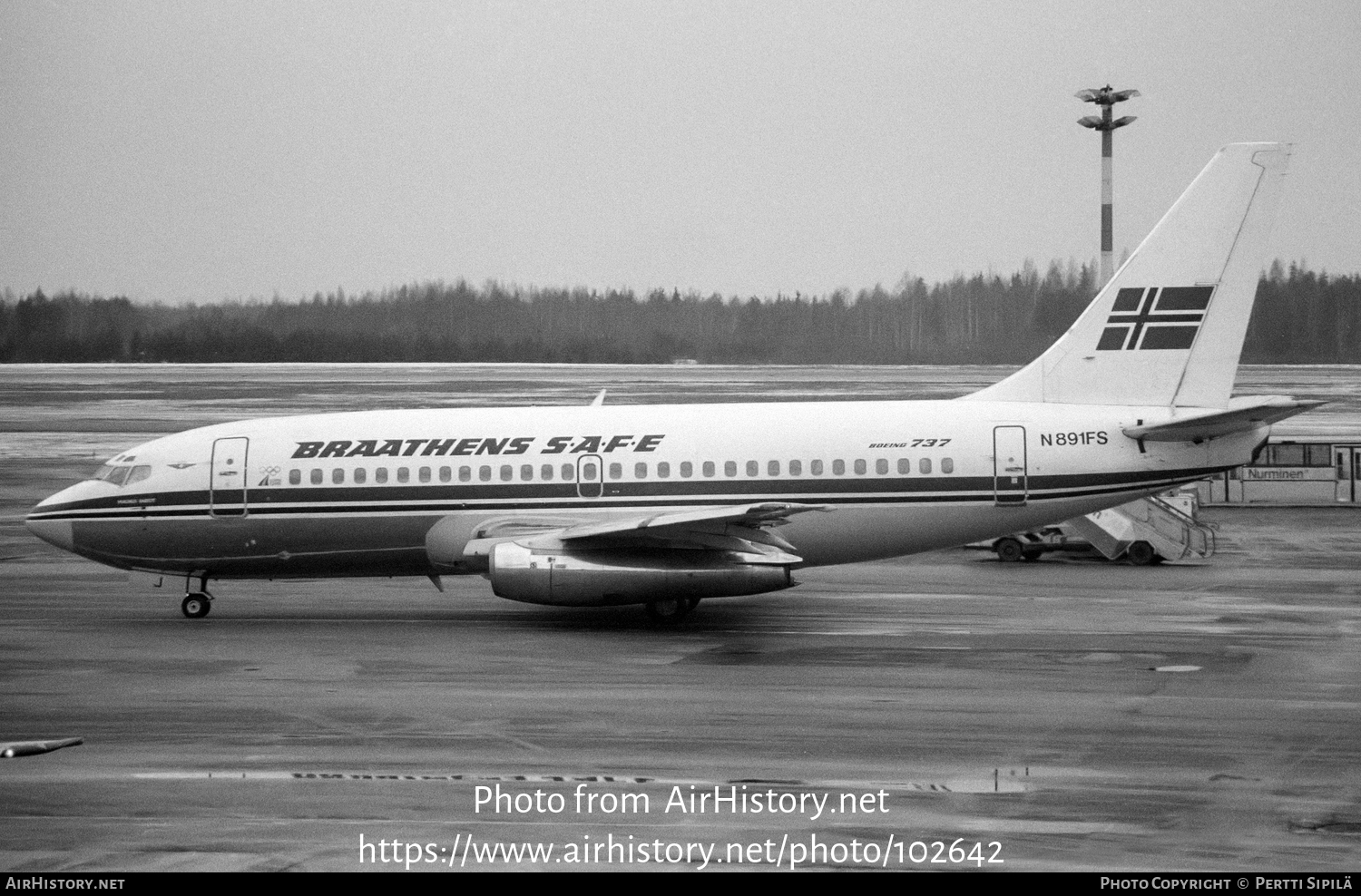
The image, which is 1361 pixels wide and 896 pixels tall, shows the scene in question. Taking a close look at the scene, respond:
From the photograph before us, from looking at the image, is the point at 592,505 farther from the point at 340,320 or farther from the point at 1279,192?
the point at 340,320

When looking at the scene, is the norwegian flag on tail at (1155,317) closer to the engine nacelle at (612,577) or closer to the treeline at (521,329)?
the engine nacelle at (612,577)

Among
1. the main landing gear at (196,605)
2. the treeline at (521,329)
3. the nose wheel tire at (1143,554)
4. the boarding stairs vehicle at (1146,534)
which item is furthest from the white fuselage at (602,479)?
the treeline at (521,329)

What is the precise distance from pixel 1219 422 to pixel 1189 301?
96.7 inches

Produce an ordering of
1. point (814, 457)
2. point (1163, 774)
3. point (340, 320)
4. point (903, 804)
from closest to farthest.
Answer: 1. point (903, 804)
2. point (1163, 774)
3. point (814, 457)
4. point (340, 320)

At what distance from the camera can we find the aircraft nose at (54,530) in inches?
909

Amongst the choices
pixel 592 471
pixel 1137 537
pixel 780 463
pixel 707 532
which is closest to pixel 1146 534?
pixel 1137 537

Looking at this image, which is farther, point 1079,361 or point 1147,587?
point 1147,587

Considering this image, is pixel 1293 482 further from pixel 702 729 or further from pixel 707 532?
pixel 702 729

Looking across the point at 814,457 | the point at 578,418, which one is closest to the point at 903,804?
the point at 814,457

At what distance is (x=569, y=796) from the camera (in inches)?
499

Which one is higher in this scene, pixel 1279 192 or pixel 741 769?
pixel 1279 192

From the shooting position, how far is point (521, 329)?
224 ft

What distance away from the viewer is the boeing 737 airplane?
22141 millimetres

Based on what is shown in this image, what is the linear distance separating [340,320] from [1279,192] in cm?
4962
